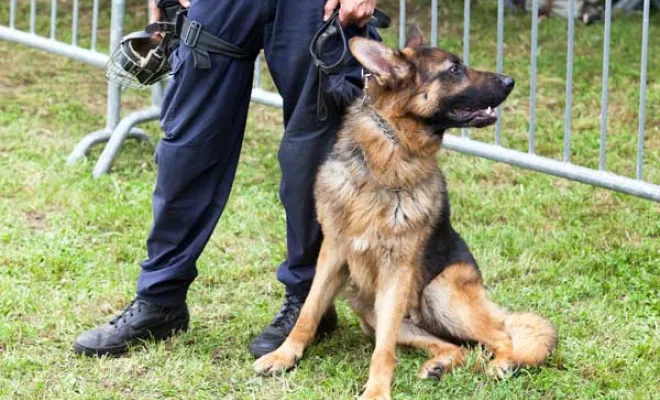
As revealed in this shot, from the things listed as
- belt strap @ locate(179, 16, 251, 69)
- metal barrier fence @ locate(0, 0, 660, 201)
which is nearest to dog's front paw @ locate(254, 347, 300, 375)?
belt strap @ locate(179, 16, 251, 69)

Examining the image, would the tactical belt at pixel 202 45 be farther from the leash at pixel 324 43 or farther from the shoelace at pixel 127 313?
the shoelace at pixel 127 313

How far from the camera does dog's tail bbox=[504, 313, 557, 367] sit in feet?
14.2

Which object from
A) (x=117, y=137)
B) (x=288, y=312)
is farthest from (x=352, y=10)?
(x=117, y=137)

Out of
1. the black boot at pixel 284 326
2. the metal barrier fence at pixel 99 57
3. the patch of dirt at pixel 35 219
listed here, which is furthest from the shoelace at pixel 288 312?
the metal barrier fence at pixel 99 57

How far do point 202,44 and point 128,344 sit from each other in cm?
123

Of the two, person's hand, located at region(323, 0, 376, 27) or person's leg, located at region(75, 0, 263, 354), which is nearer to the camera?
person's hand, located at region(323, 0, 376, 27)

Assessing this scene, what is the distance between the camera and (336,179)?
170 inches

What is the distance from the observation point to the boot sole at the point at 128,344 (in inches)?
176

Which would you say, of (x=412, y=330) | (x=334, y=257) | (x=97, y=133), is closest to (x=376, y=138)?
(x=334, y=257)

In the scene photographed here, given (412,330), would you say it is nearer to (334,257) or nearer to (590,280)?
(334,257)

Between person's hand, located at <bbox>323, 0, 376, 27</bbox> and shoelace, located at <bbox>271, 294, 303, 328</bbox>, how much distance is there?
120cm

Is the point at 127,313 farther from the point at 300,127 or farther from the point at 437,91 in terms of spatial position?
the point at 437,91

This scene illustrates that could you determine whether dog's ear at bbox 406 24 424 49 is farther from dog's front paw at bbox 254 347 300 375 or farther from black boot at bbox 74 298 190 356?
black boot at bbox 74 298 190 356

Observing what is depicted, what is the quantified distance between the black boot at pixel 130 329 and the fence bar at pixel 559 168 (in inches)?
59.1
